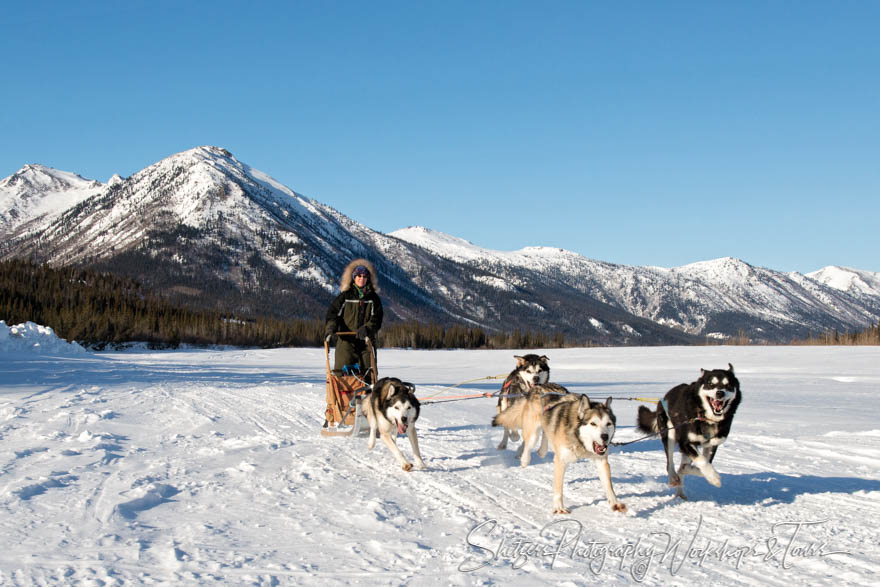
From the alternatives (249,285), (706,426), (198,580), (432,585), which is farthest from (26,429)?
(249,285)

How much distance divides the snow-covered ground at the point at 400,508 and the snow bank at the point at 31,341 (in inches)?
866

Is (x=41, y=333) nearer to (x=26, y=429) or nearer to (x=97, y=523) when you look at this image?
(x=26, y=429)

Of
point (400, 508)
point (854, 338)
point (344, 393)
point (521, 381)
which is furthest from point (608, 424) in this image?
point (854, 338)

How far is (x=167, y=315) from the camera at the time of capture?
71375 millimetres

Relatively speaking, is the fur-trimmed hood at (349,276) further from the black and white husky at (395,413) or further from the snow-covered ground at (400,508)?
the snow-covered ground at (400,508)

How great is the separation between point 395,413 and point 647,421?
277cm

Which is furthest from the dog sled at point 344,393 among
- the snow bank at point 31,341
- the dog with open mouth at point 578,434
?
the snow bank at point 31,341

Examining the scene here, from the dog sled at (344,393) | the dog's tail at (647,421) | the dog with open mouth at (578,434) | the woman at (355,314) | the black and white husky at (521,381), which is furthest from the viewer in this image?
the woman at (355,314)

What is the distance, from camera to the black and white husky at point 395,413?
6.94 m

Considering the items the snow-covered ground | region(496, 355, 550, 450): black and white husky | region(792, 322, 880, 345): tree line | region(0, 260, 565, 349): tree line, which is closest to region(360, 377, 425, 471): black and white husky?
the snow-covered ground

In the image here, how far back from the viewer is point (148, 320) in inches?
2495

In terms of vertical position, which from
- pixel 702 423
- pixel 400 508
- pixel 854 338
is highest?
pixel 854 338

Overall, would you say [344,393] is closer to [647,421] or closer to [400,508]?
[400,508]

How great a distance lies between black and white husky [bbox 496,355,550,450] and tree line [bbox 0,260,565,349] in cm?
5224
